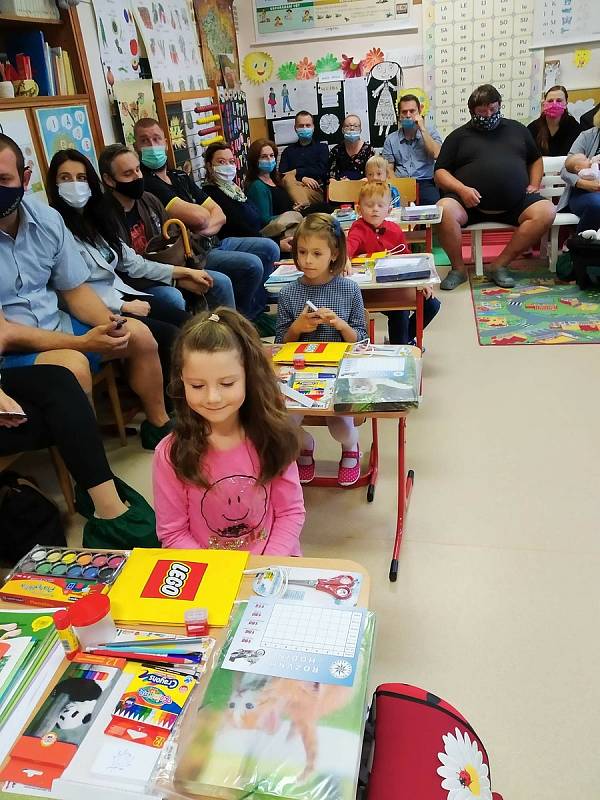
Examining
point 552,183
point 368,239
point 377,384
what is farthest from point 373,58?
point 377,384

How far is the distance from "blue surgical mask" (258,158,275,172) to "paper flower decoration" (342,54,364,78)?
1715 millimetres

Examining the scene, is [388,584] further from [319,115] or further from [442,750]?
[319,115]

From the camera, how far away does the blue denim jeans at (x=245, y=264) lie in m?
3.78

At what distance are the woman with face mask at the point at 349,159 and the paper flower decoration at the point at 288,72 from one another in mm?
795

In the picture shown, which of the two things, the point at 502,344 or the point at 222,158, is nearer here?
the point at 502,344

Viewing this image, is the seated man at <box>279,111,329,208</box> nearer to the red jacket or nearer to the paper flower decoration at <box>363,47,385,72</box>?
the paper flower decoration at <box>363,47,385,72</box>

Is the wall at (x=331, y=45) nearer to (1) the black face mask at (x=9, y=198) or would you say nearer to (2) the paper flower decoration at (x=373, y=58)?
(2) the paper flower decoration at (x=373, y=58)

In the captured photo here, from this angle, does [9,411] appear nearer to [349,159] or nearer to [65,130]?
[65,130]

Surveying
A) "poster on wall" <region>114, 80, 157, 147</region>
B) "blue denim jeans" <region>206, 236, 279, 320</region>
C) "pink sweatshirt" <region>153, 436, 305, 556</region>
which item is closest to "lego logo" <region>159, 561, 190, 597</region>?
"pink sweatshirt" <region>153, 436, 305, 556</region>

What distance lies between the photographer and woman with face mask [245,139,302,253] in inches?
173

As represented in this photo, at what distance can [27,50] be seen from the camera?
2912 millimetres

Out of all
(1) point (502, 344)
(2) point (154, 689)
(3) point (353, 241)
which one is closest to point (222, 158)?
(3) point (353, 241)

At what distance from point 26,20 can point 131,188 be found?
2.66ft

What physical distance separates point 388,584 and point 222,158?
3.13m
